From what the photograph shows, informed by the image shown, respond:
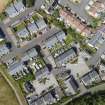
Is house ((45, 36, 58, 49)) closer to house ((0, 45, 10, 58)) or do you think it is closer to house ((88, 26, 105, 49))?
house ((88, 26, 105, 49))

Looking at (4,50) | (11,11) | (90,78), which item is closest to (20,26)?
(11,11)

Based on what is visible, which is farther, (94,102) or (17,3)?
(17,3)

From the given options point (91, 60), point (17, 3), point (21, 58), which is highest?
point (17, 3)

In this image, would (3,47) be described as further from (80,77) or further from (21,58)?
(80,77)

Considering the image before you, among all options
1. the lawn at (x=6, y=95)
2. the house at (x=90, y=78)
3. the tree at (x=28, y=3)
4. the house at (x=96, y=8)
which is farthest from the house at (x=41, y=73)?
the house at (x=96, y=8)

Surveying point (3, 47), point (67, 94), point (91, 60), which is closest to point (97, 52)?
point (91, 60)

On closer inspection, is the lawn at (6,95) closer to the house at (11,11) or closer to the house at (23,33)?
the house at (23,33)
